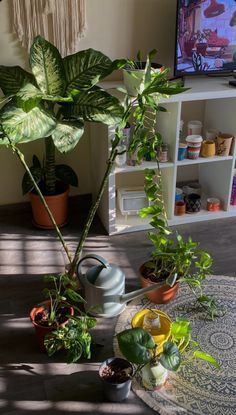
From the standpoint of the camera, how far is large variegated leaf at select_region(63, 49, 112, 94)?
2.09 meters

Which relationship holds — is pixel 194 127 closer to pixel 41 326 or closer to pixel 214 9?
pixel 214 9

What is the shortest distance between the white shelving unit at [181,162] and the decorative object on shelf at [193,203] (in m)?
0.03

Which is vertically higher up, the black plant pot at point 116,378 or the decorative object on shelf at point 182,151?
the decorative object on shelf at point 182,151

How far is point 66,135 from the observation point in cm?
190

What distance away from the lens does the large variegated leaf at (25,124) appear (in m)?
1.70

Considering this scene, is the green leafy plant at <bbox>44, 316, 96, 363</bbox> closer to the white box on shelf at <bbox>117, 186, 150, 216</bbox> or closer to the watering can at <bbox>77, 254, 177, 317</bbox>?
the watering can at <bbox>77, 254, 177, 317</bbox>

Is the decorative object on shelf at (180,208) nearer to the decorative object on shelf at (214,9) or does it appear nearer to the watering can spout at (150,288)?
the watering can spout at (150,288)

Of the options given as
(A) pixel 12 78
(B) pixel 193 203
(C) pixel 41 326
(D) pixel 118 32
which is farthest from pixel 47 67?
(B) pixel 193 203

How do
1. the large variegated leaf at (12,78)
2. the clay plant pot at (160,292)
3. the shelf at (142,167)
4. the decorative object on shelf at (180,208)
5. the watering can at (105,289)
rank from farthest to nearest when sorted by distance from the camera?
the decorative object on shelf at (180,208) < the shelf at (142,167) < the large variegated leaf at (12,78) < the clay plant pot at (160,292) < the watering can at (105,289)

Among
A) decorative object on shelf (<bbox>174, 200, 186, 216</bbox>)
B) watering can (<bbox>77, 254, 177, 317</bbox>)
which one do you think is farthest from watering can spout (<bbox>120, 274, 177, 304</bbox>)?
decorative object on shelf (<bbox>174, 200, 186, 216</bbox>)

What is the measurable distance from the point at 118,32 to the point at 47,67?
662 mm

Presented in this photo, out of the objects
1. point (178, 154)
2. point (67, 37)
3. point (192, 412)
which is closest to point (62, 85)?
point (67, 37)

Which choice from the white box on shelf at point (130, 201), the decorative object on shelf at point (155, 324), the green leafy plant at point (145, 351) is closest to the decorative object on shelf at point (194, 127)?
the white box on shelf at point (130, 201)

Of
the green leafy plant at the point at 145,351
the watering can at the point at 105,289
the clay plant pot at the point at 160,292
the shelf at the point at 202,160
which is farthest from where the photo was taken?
the shelf at the point at 202,160
